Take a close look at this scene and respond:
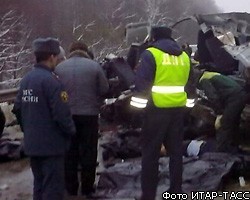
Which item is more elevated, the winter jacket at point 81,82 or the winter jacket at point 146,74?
the winter jacket at point 146,74

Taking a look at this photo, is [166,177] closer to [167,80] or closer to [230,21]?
[167,80]

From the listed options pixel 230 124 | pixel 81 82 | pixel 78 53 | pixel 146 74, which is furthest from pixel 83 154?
pixel 230 124

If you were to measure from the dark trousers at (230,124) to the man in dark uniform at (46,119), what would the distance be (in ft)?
9.23

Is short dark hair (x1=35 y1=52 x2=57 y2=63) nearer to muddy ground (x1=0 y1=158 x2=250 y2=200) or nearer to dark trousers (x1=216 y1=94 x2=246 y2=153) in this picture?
muddy ground (x1=0 y1=158 x2=250 y2=200)

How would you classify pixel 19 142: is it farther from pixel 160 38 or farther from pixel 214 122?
pixel 160 38

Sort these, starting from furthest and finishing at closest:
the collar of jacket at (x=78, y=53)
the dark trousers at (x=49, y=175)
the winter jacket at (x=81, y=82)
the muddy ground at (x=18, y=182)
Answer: the muddy ground at (x=18, y=182) → the collar of jacket at (x=78, y=53) → the winter jacket at (x=81, y=82) → the dark trousers at (x=49, y=175)

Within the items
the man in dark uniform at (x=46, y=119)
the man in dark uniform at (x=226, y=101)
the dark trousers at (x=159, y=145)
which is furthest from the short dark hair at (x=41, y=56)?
the man in dark uniform at (x=226, y=101)

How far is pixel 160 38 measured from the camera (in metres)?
5.74

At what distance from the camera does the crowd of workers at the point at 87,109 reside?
498cm

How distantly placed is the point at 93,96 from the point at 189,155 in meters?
1.74

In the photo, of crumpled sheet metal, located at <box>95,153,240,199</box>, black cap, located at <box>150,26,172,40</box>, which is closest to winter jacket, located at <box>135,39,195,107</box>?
black cap, located at <box>150,26,172,40</box>

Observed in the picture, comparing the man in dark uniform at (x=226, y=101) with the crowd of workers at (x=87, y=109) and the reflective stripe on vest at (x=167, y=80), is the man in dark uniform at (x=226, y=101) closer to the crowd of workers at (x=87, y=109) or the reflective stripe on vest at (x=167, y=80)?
the crowd of workers at (x=87, y=109)

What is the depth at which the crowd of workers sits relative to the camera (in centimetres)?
498

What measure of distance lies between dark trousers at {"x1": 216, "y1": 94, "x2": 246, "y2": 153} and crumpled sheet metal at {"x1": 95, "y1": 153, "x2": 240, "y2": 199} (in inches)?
23.1
